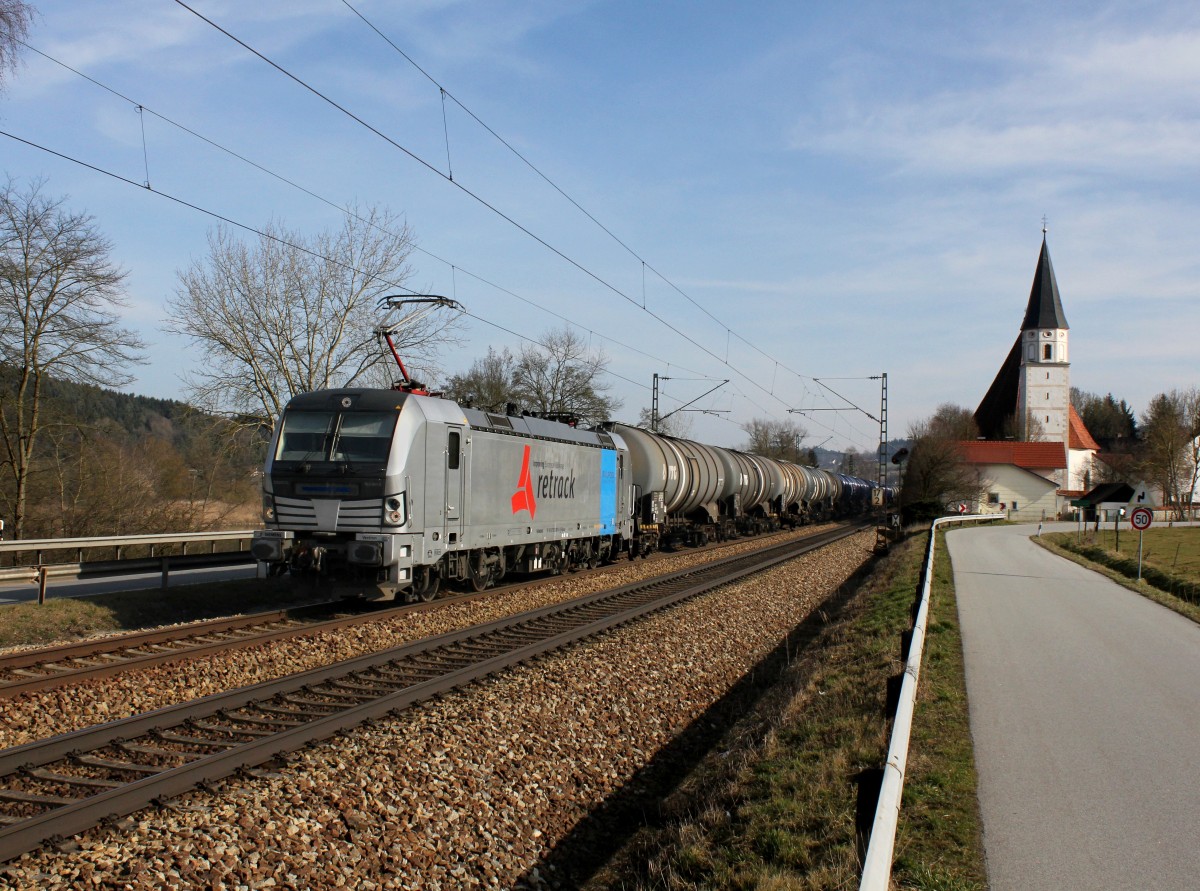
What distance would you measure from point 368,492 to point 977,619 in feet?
31.2

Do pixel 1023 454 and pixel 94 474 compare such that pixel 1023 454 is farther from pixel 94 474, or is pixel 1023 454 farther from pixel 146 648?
pixel 146 648

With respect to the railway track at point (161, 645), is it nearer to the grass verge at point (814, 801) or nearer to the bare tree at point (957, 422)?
the grass verge at point (814, 801)

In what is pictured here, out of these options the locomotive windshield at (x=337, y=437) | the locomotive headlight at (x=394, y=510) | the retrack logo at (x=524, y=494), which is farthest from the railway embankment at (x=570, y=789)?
the retrack logo at (x=524, y=494)

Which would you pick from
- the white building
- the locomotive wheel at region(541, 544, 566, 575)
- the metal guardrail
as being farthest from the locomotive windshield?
the white building

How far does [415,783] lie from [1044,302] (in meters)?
101

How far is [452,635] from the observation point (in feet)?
37.6

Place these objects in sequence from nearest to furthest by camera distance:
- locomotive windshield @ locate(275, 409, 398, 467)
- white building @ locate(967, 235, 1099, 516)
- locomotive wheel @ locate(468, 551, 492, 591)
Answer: locomotive windshield @ locate(275, 409, 398, 467) → locomotive wheel @ locate(468, 551, 492, 591) → white building @ locate(967, 235, 1099, 516)

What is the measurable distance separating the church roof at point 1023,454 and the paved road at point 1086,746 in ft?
204

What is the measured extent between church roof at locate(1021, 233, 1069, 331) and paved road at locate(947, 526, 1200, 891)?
87.7 m

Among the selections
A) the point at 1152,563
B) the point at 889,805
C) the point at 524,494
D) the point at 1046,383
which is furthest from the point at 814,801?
the point at 1046,383

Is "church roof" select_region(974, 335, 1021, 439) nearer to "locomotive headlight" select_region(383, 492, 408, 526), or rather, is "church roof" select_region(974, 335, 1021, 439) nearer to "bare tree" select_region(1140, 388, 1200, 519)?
"bare tree" select_region(1140, 388, 1200, 519)

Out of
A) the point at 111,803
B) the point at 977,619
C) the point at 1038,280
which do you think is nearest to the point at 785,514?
the point at 977,619

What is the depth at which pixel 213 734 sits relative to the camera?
7.18 metres

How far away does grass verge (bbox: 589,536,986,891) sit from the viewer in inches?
185
